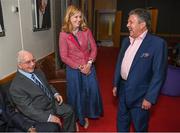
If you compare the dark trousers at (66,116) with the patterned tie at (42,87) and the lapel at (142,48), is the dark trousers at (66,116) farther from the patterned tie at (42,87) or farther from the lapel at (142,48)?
the lapel at (142,48)

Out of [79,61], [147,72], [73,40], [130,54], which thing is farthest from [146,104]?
[73,40]

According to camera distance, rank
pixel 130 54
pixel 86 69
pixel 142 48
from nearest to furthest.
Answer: pixel 142 48 → pixel 130 54 → pixel 86 69

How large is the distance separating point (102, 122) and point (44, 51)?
142 centimetres

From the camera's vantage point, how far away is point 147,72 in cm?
204

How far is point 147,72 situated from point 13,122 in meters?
1.36

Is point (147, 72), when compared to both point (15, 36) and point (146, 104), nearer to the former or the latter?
point (146, 104)

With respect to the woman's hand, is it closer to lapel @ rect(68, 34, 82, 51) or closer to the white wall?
lapel @ rect(68, 34, 82, 51)

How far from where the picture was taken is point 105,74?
5.41m

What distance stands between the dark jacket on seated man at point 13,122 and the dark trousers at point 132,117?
747mm

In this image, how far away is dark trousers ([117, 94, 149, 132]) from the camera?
220 cm

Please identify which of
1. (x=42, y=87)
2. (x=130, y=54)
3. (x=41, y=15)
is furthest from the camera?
(x=41, y=15)

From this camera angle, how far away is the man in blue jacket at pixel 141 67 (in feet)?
6.41

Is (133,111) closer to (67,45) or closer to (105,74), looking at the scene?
(67,45)

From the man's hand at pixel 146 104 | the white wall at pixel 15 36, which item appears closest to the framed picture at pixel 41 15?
the white wall at pixel 15 36
